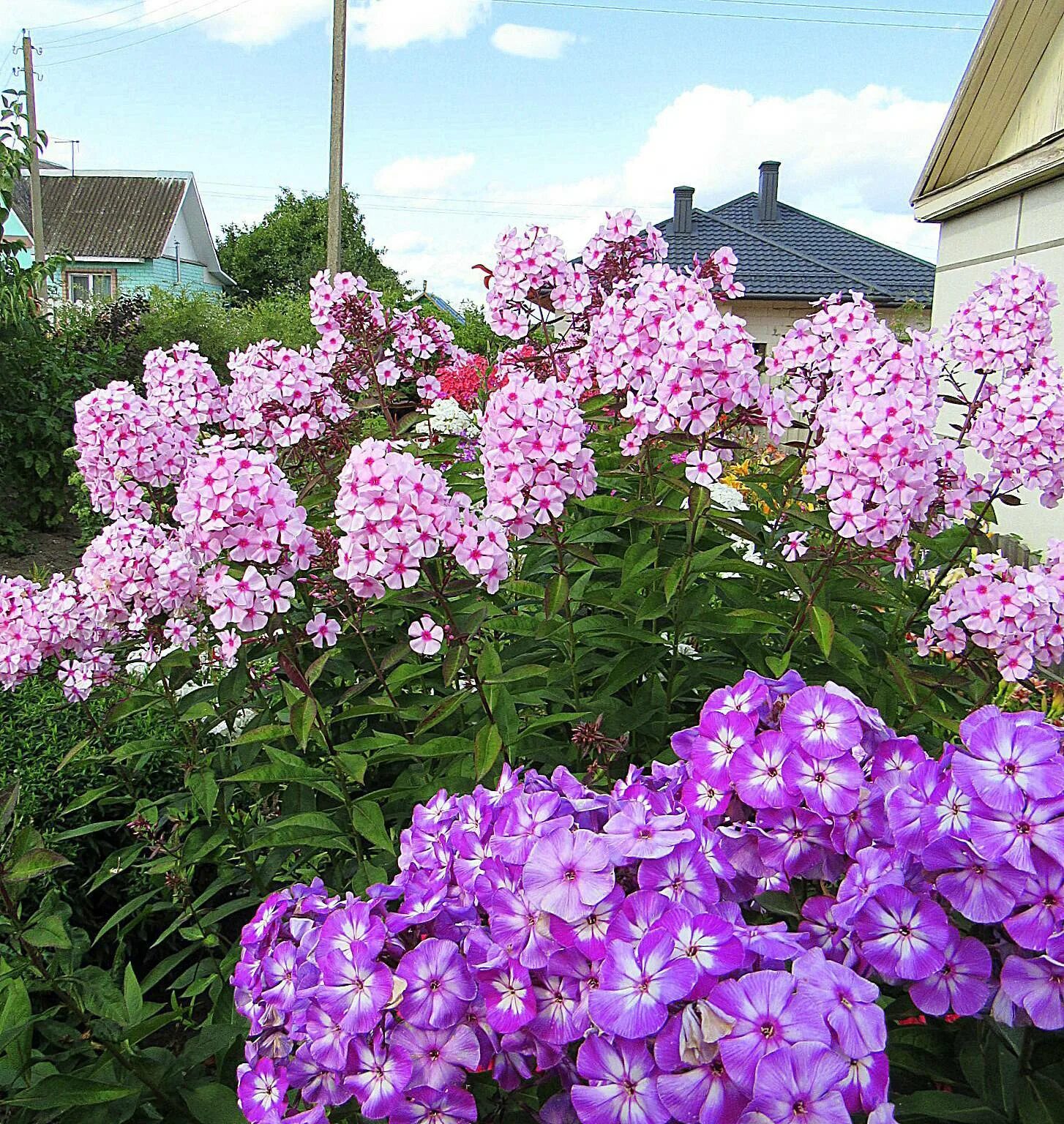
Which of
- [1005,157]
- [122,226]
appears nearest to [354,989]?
[1005,157]

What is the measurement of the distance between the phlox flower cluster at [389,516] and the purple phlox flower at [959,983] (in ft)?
2.87

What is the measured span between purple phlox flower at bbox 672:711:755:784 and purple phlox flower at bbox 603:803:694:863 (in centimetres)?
6

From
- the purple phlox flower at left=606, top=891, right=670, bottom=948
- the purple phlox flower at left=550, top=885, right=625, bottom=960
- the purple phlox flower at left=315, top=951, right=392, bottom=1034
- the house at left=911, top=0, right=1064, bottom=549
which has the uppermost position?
the house at left=911, top=0, right=1064, bottom=549

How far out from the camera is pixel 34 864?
1407mm

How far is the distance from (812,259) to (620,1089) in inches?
704

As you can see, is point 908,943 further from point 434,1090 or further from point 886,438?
point 886,438

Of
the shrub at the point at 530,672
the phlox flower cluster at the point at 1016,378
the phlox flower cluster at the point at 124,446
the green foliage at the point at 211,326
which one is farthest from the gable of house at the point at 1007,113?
the green foliage at the point at 211,326

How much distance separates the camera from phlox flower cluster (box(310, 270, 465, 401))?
272 cm

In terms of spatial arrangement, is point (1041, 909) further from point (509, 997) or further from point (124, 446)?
point (124, 446)

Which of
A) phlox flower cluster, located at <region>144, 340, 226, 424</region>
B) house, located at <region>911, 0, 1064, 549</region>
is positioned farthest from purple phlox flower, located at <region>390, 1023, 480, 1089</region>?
house, located at <region>911, 0, 1064, 549</region>

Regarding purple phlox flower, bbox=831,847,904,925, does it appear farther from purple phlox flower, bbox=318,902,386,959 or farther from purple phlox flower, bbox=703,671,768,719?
purple phlox flower, bbox=318,902,386,959

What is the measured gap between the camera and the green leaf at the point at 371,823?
1.63m

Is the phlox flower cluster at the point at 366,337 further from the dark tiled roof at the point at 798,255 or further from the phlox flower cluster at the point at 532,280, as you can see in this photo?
the dark tiled roof at the point at 798,255

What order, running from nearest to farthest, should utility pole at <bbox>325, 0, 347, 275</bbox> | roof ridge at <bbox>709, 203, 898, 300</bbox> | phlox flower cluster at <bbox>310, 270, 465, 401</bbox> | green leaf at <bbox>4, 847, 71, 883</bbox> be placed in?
1. green leaf at <bbox>4, 847, 71, 883</bbox>
2. phlox flower cluster at <bbox>310, 270, 465, 401</bbox>
3. utility pole at <bbox>325, 0, 347, 275</bbox>
4. roof ridge at <bbox>709, 203, 898, 300</bbox>
